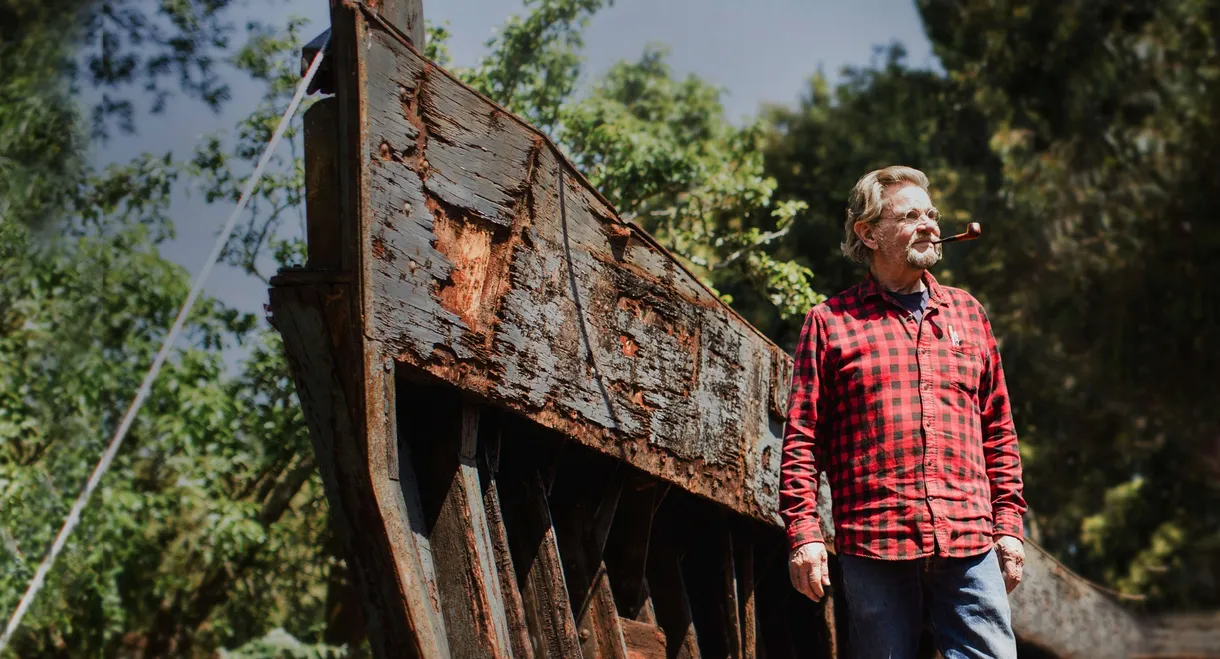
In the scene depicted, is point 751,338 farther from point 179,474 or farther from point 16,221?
point 179,474

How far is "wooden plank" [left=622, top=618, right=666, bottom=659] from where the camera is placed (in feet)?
11.2

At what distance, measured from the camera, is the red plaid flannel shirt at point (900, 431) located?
268 cm

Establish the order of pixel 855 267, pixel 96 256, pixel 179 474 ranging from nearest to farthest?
pixel 96 256 → pixel 179 474 → pixel 855 267

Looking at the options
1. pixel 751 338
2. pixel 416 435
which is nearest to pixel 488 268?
pixel 416 435

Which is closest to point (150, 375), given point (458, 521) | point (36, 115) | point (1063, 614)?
point (458, 521)

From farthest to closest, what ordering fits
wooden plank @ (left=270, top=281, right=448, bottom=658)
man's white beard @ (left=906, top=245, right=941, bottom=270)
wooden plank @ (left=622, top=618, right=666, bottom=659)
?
wooden plank @ (left=622, top=618, right=666, bottom=659)
man's white beard @ (left=906, top=245, right=941, bottom=270)
wooden plank @ (left=270, top=281, right=448, bottom=658)

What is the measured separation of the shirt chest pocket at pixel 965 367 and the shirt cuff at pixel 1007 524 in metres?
0.32

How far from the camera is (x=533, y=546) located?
10.0 feet

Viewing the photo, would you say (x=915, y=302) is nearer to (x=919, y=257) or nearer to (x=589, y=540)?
(x=919, y=257)

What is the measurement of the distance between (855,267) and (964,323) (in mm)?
8902

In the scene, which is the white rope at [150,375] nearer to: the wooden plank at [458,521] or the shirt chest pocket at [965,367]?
the wooden plank at [458,521]

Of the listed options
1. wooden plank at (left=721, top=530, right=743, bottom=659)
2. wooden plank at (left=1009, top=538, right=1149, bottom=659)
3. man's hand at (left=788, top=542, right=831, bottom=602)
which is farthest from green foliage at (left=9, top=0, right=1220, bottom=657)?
man's hand at (left=788, top=542, right=831, bottom=602)

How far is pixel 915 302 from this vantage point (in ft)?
9.45

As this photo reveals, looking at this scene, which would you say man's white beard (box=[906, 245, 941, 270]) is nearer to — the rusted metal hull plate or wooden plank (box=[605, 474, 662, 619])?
the rusted metal hull plate
